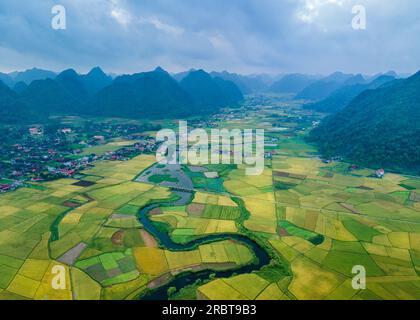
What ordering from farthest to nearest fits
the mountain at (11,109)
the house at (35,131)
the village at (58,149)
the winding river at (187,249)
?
the mountain at (11,109)
the house at (35,131)
the village at (58,149)
the winding river at (187,249)

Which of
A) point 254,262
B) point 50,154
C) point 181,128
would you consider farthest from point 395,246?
point 181,128

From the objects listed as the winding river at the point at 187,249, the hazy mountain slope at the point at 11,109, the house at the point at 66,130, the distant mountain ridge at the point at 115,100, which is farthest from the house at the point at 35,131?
the winding river at the point at 187,249

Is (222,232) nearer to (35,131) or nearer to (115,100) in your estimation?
(35,131)

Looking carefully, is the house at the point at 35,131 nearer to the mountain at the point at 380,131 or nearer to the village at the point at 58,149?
the village at the point at 58,149

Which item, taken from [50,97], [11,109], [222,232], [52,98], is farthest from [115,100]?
[222,232]

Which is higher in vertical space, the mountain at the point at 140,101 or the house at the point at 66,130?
the mountain at the point at 140,101
